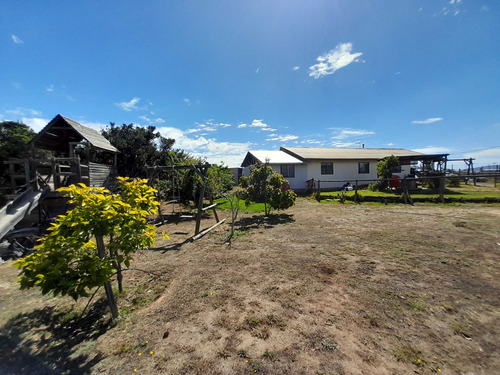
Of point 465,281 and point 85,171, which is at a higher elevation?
point 85,171

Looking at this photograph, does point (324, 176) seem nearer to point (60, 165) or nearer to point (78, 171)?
point (78, 171)

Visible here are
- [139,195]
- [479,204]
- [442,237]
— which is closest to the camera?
[139,195]

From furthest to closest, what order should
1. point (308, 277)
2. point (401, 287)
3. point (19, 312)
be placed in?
point (308, 277) < point (401, 287) < point (19, 312)

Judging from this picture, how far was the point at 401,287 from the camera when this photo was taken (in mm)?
3662

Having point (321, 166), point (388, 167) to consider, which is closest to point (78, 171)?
point (321, 166)

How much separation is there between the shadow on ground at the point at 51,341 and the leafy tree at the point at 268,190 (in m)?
7.34

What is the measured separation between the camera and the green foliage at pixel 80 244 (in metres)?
2.21

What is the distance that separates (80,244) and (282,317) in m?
2.73

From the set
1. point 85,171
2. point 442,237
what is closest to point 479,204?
point 442,237

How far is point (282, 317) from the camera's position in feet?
9.66

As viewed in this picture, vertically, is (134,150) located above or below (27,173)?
above

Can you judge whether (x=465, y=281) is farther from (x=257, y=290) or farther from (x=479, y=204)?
(x=479, y=204)

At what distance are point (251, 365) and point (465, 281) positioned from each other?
13.6ft

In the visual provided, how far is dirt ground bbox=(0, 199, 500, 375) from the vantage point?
7.39ft
